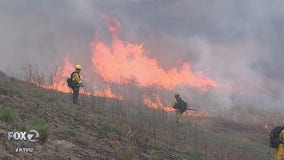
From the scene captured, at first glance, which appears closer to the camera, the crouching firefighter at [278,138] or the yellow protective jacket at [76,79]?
the crouching firefighter at [278,138]

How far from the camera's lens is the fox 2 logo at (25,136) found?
9.79m

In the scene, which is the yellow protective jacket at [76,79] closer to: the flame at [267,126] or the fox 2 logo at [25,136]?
the fox 2 logo at [25,136]

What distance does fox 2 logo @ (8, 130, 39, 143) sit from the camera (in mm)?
9789

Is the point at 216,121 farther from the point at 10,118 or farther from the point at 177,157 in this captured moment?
the point at 10,118

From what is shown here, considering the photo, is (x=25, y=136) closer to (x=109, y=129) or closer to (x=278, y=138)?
(x=109, y=129)

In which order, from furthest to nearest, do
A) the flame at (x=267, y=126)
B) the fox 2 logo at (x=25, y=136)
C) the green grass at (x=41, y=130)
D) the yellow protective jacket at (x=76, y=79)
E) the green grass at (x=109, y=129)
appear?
the flame at (x=267, y=126), the yellow protective jacket at (x=76, y=79), the green grass at (x=109, y=129), the green grass at (x=41, y=130), the fox 2 logo at (x=25, y=136)

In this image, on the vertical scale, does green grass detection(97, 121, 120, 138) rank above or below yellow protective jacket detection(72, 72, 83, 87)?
below

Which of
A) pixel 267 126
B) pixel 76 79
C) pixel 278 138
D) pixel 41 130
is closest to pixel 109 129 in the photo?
pixel 41 130

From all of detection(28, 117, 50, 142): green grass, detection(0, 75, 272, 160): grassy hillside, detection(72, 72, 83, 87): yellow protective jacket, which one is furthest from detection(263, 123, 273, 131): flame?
detection(28, 117, 50, 142): green grass

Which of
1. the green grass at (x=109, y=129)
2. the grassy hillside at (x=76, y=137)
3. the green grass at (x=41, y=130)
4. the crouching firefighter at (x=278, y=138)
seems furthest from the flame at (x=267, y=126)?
the green grass at (x=41, y=130)

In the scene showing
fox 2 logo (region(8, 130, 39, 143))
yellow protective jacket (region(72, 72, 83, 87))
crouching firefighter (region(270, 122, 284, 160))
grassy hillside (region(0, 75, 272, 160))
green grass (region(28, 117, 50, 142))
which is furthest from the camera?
yellow protective jacket (region(72, 72, 83, 87))

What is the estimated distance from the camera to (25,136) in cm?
1004

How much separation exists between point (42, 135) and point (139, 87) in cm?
3232

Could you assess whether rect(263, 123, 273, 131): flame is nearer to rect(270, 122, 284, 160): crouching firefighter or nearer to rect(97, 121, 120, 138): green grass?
rect(270, 122, 284, 160): crouching firefighter
